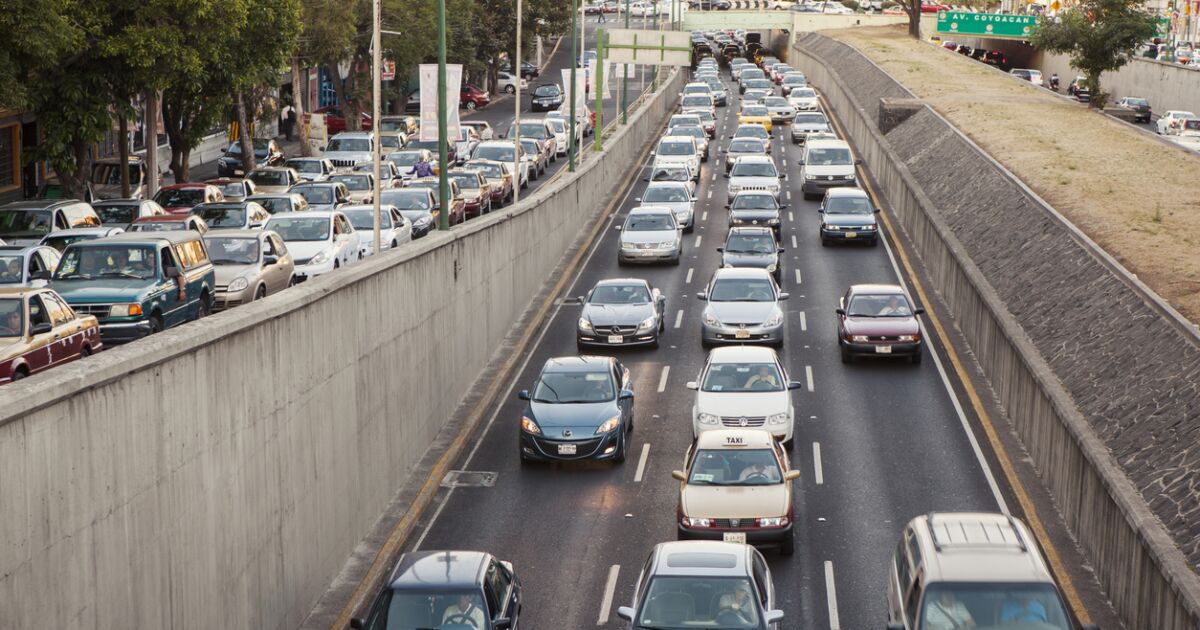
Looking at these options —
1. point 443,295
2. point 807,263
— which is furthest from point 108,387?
point 807,263

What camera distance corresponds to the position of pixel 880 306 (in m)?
30.1

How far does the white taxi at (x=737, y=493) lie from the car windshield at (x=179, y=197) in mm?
24332

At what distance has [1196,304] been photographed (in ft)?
79.4

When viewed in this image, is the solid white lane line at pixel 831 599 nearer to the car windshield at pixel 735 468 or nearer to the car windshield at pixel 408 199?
the car windshield at pixel 735 468

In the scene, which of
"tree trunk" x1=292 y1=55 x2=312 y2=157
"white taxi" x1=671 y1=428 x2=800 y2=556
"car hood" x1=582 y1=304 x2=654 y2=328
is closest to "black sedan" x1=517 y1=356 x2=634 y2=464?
"white taxi" x1=671 y1=428 x2=800 y2=556

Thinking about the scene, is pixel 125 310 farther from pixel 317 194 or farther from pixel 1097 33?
pixel 1097 33

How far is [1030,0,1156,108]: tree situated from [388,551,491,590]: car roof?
172 feet

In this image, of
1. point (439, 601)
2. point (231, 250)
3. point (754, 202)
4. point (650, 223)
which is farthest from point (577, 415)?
point (754, 202)

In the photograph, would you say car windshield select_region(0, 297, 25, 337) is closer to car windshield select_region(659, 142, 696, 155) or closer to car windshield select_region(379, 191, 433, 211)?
car windshield select_region(379, 191, 433, 211)

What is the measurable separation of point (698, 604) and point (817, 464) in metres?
9.30

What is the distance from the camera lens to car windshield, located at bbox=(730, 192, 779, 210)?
45.7m

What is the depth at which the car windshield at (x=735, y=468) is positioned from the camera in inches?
765

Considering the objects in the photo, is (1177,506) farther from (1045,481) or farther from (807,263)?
(807,263)

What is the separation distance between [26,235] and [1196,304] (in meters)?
24.1
